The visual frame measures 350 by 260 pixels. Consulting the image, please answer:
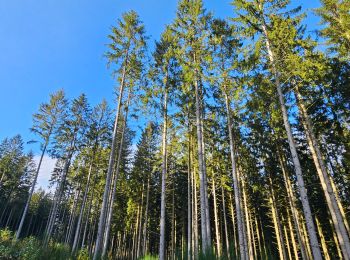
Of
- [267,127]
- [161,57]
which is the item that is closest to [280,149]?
[267,127]

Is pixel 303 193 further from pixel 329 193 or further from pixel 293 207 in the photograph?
pixel 293 207

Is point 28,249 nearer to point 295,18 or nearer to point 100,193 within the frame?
point 295,18

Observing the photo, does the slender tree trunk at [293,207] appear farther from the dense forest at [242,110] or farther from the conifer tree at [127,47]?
Answer: the conifer tree at [127,47]

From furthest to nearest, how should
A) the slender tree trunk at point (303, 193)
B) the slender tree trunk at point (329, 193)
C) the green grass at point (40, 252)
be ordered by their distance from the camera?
1. the slender tree trunk at point (329, 193)
2. the green grass at point (40, 252)
3. the slender tree trunk at point (303, 193)

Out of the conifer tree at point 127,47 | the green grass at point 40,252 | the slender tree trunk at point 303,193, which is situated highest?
the conifer tree at point 127,47

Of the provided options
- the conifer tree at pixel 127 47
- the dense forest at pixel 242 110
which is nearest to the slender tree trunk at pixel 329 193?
the dense forest at pixel 242 110

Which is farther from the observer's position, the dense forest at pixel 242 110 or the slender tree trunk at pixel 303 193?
the dense forest at pixel 242 110

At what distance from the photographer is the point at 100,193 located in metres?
30.4

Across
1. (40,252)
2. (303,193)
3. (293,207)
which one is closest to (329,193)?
(303,193)

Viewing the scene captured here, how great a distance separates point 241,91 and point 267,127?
5.61 m

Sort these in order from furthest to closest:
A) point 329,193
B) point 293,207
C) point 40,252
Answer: point 293,207 → point 329,193 → point 40,252

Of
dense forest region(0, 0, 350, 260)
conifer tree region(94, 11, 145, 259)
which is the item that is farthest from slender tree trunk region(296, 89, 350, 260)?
conifer tree region(94, 11, 145, 259)

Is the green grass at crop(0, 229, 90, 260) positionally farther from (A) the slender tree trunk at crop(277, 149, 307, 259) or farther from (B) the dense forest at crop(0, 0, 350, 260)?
(A) the slender tree trunk at crop(277, 149, 307, 259)

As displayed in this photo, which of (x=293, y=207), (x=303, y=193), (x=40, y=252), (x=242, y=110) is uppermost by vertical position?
(x=242, y=110)
